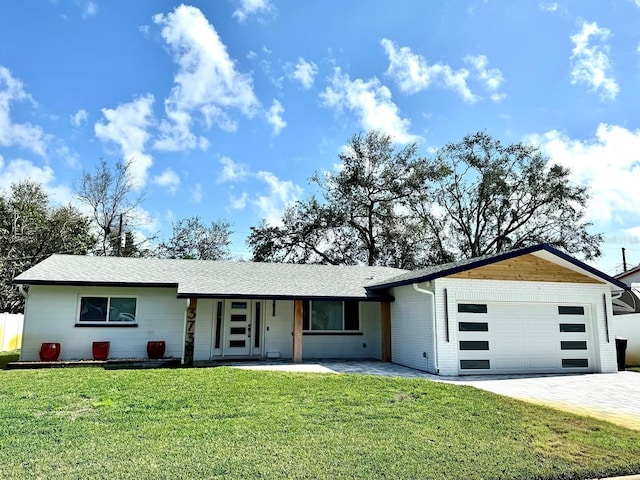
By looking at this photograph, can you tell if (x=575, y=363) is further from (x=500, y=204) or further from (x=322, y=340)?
(x=500, y=204)

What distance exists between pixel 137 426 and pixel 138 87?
46.6ft

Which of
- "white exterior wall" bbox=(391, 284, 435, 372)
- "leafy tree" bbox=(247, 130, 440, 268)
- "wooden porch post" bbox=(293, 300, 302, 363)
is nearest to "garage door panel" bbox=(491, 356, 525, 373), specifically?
"white exterior wall" bbox=(391, 284, 435, 372)

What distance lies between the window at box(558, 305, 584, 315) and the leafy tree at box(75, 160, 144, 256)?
24.9 metres

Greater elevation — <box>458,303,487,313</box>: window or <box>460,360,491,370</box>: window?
<box>458,303,487,313</box>: window

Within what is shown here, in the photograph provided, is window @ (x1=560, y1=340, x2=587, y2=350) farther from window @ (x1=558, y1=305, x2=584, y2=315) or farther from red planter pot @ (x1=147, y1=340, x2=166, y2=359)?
red planter pot @ (x1=147, y1=340, x2=166, y2=359)

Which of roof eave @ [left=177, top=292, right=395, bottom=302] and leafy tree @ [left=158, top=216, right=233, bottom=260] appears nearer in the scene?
roof eave @ [left=177, top=292, right=395, bottom=302]

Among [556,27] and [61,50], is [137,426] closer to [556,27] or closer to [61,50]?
[61,50]

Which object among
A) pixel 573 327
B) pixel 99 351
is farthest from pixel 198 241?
pixel 573 327

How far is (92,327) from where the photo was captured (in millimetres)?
12906

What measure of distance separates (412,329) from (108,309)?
910cm

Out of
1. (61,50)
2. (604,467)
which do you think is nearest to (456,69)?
(61,50)

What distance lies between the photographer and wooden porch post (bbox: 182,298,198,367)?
40.1 feet

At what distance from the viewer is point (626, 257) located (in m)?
42.4

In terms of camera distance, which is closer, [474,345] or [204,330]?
[474,345]
